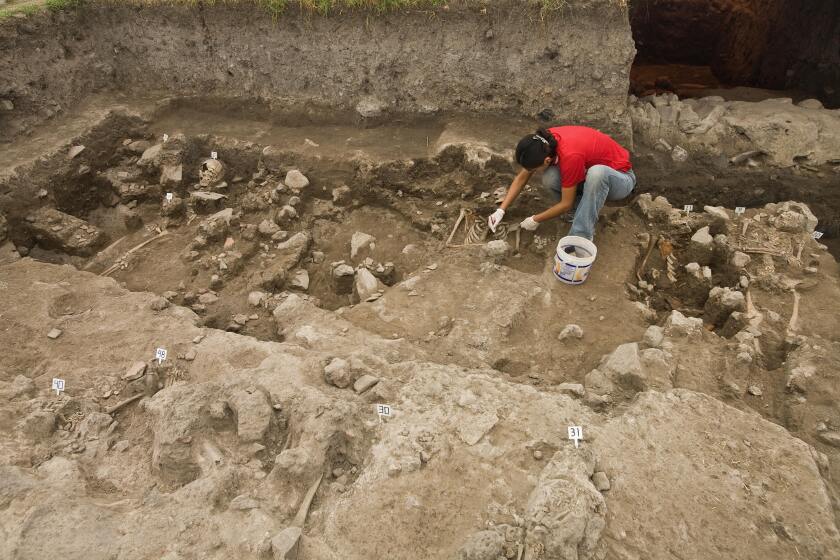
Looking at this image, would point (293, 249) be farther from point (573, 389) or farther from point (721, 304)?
point (721, 304)

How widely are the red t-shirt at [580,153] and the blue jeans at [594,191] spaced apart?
7cm

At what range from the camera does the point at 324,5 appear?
14.6ft

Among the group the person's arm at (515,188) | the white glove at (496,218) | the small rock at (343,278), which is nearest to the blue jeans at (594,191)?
the person's arm at (515,188)

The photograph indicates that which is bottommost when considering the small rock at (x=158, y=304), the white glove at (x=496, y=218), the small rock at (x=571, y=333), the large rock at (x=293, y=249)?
the large rock at (x=293, y=249)

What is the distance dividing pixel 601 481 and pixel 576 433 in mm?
235

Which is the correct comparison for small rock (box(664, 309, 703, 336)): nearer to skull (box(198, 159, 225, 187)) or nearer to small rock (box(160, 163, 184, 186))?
skull (box(198, 159, 225, 187))

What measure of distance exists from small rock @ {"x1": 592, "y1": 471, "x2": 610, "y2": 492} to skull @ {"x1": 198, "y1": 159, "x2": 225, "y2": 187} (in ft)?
13.2

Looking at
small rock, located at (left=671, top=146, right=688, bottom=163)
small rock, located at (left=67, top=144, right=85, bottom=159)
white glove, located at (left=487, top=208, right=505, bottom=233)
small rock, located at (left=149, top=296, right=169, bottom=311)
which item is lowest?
small rock, located at (left=149, top=296, right=169, bottom=311)

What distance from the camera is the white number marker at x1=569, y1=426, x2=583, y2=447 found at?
2.38 metres

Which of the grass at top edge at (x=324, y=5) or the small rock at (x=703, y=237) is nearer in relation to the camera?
the small rock at (x=703, y=237)

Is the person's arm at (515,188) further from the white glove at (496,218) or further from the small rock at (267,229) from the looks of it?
the small rock at (267,229)

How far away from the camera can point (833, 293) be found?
331 centimetres

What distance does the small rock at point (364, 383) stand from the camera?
2.61m

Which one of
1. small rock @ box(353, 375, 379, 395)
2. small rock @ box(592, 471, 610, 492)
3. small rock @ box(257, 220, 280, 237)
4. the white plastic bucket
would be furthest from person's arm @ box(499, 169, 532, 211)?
small rock @ box(592, 471, 610, 492)
